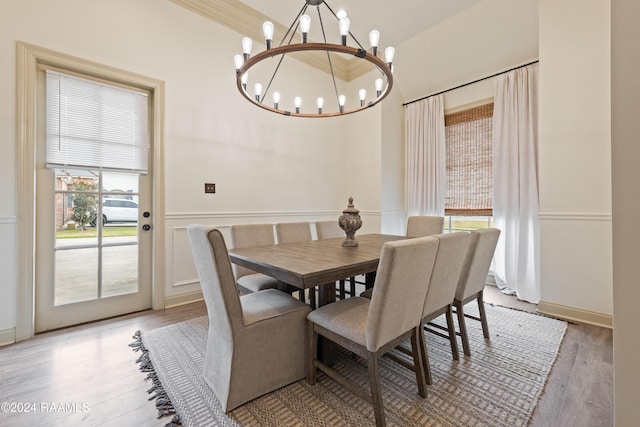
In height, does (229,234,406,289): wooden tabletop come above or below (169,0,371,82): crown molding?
below

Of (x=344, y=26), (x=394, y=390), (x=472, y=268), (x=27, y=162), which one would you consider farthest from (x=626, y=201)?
(x=27, y=162)

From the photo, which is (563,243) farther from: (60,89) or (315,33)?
(60,89)

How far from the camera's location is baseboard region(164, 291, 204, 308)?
9.27 ft

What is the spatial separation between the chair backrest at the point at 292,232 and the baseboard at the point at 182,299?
118 cm

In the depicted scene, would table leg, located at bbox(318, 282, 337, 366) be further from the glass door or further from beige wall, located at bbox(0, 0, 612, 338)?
the glass door

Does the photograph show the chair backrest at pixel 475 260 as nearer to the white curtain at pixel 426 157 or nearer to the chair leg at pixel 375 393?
the chair leg at pixel 375 393

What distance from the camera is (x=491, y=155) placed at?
3.53 meters

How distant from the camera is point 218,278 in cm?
131

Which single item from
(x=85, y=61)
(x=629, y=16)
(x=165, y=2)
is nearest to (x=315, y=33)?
(x=165, y=2)

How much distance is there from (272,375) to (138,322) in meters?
1.68

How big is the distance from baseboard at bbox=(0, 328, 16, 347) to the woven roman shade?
4719 mm

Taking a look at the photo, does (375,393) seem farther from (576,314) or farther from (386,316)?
(576,314)

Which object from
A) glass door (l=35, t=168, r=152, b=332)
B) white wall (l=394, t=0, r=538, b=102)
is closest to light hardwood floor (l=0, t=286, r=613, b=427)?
glass door (l=35, t=168, r=152, b=332)

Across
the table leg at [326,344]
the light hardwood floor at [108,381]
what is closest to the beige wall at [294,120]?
the light hardwood floor at [108,381]
